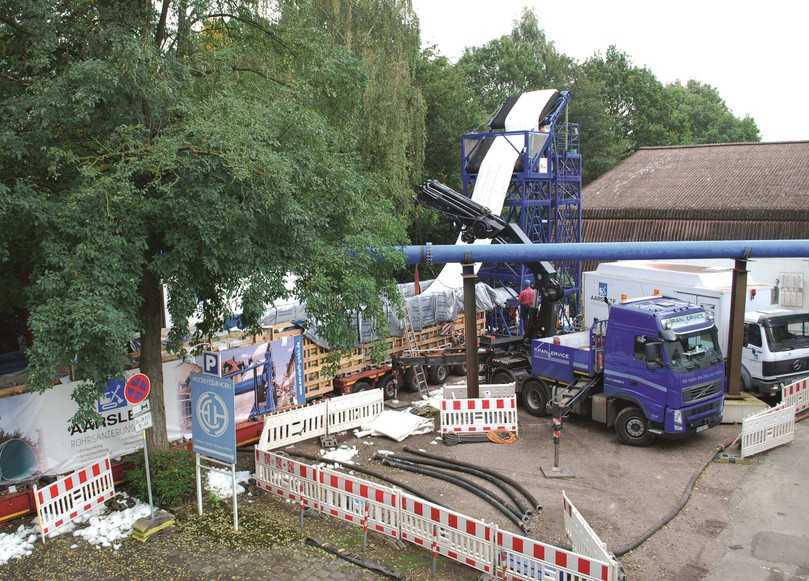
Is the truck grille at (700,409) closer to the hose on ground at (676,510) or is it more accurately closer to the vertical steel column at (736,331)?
the hose on ground at (676,510)

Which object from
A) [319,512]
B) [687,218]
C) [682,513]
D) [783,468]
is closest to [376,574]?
[319,512]

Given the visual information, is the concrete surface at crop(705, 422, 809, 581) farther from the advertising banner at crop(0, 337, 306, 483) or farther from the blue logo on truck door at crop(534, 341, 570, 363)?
the advertising banner at crop(0, 337, 306, 483)

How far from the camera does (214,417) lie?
35.0 ft

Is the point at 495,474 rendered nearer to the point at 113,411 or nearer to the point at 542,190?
the point at 113,411

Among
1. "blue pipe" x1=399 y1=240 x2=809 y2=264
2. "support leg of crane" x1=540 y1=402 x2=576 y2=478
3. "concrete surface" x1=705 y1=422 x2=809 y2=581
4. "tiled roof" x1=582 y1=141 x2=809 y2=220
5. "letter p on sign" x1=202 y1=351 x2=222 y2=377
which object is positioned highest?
"tiled roof" x1=582 y1=141 x2=809 y2=220

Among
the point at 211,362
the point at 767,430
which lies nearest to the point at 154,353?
the point at 211,362

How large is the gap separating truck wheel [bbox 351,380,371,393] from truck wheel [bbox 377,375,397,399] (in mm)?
328

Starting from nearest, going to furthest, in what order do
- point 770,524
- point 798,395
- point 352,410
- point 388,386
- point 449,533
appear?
1. point 449,533
2. point 770,524
3. point 352,410
4. point 798,395
5. point 388,386

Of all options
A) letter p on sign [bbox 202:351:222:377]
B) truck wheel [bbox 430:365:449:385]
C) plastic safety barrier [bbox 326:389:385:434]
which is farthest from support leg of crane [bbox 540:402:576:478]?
letter p on sign [bbox 202:351:222:377]

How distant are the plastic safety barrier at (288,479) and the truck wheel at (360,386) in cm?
534

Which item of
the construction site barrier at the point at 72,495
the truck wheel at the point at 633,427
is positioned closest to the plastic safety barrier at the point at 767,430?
the truck wheel at the point at 633,427

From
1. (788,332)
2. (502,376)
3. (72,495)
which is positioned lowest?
(502,376)

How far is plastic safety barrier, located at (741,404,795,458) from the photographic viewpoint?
13297 mm

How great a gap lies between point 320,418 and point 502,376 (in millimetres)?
5160
